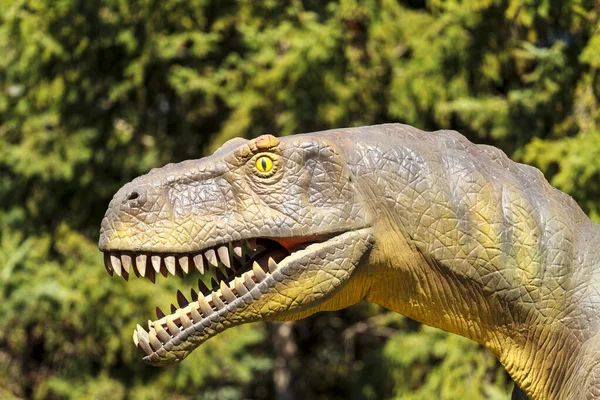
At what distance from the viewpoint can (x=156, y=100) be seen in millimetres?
9625

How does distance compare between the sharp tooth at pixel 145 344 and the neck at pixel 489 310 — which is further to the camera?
the neck at pixel 489 310

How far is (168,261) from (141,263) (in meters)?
0.08

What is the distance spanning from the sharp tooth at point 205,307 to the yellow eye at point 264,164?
1.38ft

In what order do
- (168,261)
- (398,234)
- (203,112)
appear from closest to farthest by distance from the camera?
(168,261)
(398,234)
(203,112)

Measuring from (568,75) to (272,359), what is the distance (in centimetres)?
484

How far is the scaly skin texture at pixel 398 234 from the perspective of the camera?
2.77 metres

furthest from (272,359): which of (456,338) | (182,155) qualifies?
(456,338)

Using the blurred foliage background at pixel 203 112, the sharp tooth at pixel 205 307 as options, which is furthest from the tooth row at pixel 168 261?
the blurred foliage background at pixel 203 112

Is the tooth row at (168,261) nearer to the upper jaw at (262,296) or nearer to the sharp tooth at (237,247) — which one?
the sharp tooth at (237,247)

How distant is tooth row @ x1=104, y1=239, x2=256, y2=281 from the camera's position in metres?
2.74

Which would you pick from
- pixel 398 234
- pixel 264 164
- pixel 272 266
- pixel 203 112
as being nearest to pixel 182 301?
pixel 272 266

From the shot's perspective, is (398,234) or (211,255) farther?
(398,234)

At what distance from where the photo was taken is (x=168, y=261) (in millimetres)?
2740

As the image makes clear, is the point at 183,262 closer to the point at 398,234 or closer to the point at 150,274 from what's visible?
the point at 150,274
